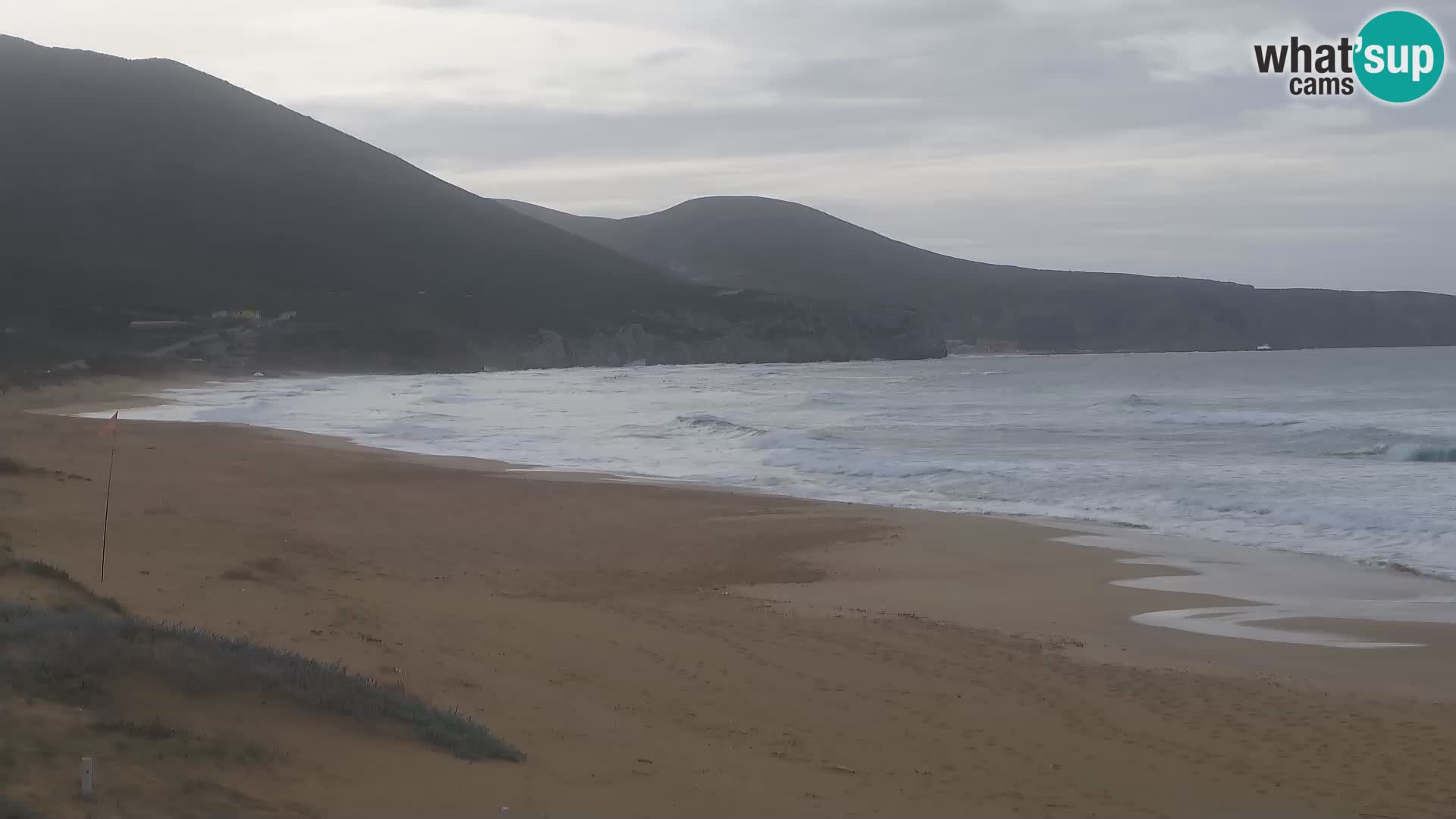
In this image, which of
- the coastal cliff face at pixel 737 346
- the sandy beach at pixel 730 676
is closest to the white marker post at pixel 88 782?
the sandy beach at pixel 730 676

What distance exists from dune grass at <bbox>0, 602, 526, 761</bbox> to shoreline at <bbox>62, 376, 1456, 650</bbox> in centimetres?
637

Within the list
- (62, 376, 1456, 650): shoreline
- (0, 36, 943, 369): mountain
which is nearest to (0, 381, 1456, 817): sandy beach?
(62, 376, 1456, 650): shoreline

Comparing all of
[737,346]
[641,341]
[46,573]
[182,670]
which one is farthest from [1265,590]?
[737,346]

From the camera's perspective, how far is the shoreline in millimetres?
9594

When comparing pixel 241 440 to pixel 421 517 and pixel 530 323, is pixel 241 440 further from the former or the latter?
pixel 530 323

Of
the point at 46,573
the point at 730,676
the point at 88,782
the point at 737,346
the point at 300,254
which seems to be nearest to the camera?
the point at 88,782

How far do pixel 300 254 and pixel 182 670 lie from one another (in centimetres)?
11081

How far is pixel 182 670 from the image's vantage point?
17.1ft

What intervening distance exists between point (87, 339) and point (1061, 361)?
285 feet

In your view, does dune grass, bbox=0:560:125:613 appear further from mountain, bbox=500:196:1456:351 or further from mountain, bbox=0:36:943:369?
mountain, bbox=500:196:1456:351

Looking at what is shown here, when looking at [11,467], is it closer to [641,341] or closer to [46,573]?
[46,573]

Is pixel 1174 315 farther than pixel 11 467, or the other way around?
pixel 1174 315

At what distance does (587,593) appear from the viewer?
10.5 m

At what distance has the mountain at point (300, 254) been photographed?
89.7 metres
